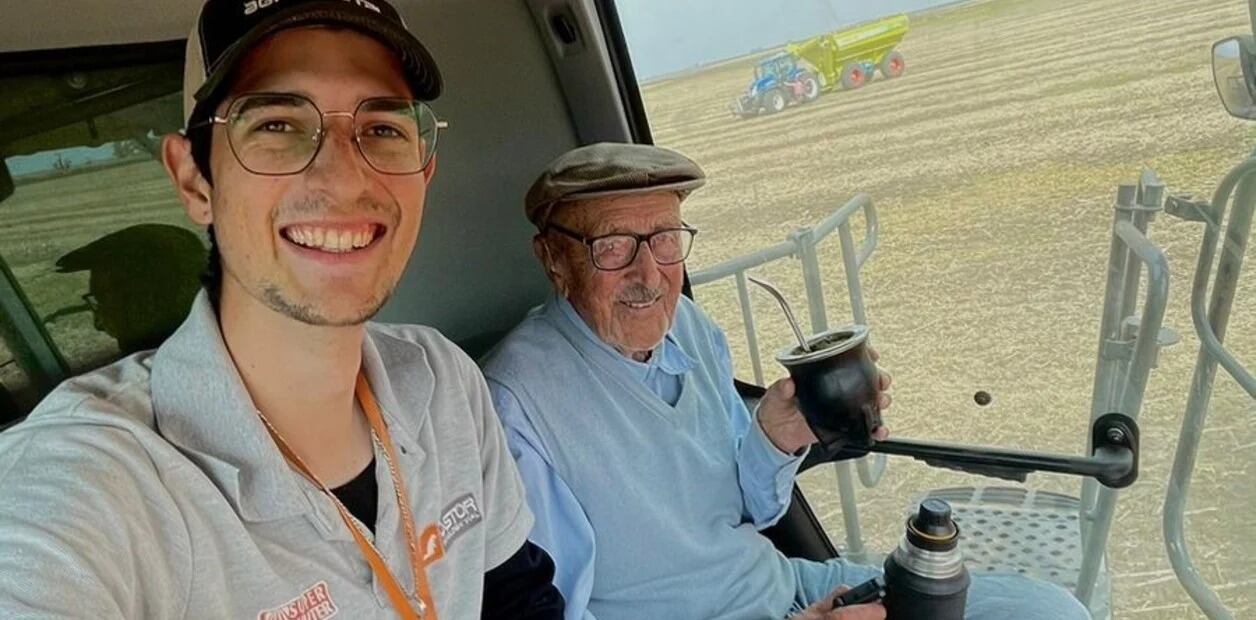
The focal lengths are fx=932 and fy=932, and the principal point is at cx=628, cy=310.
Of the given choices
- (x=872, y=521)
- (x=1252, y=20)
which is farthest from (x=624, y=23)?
(x=872, y=521)

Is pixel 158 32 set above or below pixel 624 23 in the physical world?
above

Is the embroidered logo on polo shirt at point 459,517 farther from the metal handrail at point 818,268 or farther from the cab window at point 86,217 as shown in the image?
the metal handrail at point 818,268

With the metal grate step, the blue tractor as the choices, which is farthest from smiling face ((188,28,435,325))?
the metal grate step

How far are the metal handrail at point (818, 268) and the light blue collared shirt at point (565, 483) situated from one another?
228 millimetres

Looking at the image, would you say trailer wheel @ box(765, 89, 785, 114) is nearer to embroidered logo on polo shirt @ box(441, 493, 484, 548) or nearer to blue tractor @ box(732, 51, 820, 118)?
blue tractor @ box(732, 51, 820, 118)

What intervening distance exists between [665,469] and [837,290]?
27.1 inches

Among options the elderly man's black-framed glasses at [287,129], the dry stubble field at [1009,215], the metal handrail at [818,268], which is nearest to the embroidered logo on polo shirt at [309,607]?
the elderly man's black-framed glasses at [287,129]

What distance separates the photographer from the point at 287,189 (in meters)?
0.94

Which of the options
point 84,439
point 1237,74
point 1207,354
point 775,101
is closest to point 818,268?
point 775,101

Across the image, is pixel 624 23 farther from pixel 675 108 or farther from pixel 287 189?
pixel 287 189

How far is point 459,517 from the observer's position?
3.78 ft

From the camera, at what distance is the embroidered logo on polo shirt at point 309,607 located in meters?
0.90

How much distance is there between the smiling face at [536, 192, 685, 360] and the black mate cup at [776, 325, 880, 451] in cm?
25

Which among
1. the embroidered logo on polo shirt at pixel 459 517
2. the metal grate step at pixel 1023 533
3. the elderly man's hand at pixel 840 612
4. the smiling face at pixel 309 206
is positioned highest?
the smiling face at pixel 309 206
